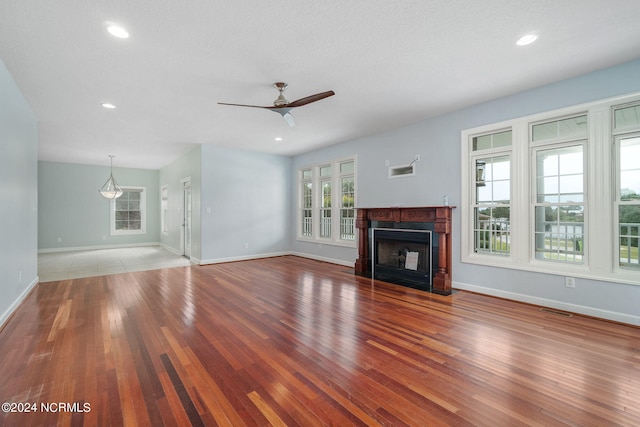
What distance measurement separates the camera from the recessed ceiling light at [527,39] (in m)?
2.50

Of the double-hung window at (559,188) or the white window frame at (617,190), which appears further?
the double-hung window at (559,188)

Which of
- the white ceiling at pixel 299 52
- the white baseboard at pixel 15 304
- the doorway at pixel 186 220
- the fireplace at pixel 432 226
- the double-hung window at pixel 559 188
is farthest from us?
the doorway at pixel 186 220

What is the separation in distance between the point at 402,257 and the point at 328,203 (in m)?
2.56

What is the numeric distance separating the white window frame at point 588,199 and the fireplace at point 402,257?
91cm

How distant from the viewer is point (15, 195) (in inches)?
134

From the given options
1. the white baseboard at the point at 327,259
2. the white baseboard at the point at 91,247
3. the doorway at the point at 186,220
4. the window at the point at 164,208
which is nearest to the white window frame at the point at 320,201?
the white baseboard at the point at 327,259

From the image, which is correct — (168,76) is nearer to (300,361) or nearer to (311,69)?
(311,69)

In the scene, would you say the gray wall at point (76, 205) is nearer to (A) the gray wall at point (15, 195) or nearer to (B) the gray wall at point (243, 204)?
(B) the gray wall at point (243, 204)

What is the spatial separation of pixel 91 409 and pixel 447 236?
14.2 ft

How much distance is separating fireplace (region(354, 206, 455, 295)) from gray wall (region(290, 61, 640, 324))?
21 cm

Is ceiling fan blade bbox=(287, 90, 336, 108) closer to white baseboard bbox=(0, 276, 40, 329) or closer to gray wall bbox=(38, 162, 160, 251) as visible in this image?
white baseboard bbox=(0, 276, 40, 329)

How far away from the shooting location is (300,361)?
2.28 meters

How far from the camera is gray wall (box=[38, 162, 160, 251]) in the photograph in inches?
337

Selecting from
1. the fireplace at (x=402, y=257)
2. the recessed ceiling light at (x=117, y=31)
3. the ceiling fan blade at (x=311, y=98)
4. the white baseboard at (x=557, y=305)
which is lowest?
the white baseboard at (x=557, y=305)
